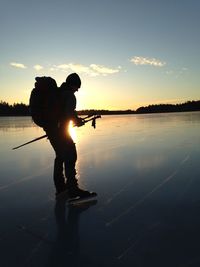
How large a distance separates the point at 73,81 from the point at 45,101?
49 centimetres

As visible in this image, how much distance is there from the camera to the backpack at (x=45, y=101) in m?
4.03

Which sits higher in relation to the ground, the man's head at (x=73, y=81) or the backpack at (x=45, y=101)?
the man's head at (x=73, y=81)

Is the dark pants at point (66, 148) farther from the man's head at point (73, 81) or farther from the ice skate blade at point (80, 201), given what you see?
the man's head at point (73, 81)

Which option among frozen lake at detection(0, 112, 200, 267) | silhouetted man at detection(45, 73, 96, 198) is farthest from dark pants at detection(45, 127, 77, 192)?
frozen lake at detection(0, 112, 200, 267)

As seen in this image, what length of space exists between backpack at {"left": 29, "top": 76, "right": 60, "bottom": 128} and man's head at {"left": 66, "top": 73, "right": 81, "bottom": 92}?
205 millimetres

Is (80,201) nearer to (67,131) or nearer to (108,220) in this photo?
(108,220)

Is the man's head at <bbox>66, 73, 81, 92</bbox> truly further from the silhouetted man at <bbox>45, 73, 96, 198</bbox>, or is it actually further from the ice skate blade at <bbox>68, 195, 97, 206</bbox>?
the ice skate blade at <bbox>68, 195, 97, 206</bbox>

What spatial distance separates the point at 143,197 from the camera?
4.25 m

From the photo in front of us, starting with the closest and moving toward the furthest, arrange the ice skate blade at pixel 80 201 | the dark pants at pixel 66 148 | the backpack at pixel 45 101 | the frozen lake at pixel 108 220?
the frozen lake at pixel 108 220 → the backpack at pixel 45 101 → the ice skate blade at pixel 80 201 → the dark pants at pixel 66 148

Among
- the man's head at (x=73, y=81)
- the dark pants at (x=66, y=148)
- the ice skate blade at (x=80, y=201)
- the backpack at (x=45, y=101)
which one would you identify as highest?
the man's head at (x=73, y=81)

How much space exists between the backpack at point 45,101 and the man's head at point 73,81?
205 mm

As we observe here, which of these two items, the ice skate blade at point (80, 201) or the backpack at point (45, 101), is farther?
the ice skate blade at point (80, 201)

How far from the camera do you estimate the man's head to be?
168 inches

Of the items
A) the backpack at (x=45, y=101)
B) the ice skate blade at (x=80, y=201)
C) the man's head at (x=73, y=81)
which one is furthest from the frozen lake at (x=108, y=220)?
the man's head at (x=73, y=81)
